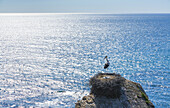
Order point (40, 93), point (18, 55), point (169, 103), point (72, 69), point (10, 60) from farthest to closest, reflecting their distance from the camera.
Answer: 1. point (18, 55)
2. point (10, 60)
3. point (72, 69)
4. point (40, 93)
5. point (169, 103)

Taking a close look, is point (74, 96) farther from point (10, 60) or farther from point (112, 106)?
point (10, 60)

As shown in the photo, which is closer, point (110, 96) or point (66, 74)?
point (110, 96)

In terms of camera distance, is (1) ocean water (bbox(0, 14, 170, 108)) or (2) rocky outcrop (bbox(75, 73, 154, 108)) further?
(1) ocean water (bbox(0, 14, 170, 108))

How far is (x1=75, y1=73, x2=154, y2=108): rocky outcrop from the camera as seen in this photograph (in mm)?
17016

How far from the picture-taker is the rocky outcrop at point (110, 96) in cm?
1702

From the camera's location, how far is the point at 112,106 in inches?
683

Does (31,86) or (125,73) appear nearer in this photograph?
(31,86)

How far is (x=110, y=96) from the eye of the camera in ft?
58.3

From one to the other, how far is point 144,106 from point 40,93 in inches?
909

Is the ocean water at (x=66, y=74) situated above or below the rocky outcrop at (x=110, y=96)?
below

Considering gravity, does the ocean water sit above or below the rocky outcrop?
below

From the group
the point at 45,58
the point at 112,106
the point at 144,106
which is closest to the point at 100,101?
the point at 112,106

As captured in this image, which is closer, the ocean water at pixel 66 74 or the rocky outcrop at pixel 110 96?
the rocky outcrop at pixel 110 96

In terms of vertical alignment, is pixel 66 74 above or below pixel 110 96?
below
